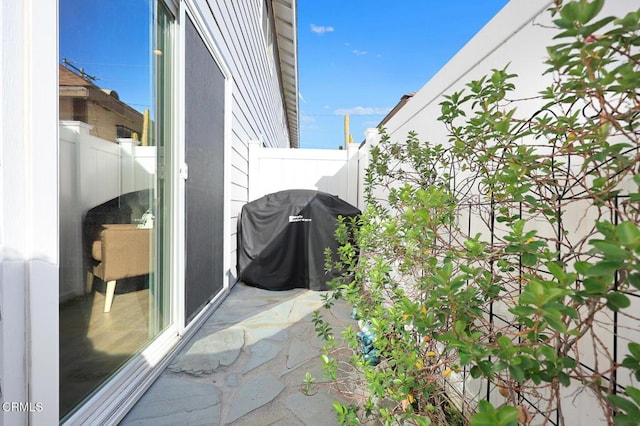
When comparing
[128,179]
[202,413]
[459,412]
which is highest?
A: [128,179]

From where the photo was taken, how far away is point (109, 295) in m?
1.48

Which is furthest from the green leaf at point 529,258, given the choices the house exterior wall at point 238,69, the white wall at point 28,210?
the house exterior wall at point 238,69

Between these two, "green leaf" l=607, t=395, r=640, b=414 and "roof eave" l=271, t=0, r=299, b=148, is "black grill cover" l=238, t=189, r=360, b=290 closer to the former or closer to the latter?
"green leaf" l=607, t=395, r=640, b=414

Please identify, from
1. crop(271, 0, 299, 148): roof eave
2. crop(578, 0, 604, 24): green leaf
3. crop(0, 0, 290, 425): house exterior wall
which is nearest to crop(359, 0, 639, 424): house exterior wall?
crop(578, 0, 604, 24): green leaf

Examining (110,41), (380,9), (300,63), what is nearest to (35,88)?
(110,41)

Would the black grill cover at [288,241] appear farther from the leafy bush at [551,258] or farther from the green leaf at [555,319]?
the green leaf at [555,319]

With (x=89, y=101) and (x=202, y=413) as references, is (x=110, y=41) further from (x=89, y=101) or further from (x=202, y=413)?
(x=202, y=413)

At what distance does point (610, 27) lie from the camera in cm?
89

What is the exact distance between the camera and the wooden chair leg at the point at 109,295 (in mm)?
→ 1461

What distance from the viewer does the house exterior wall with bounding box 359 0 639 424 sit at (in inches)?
36.9

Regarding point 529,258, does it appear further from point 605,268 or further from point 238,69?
Answer: point 238,69

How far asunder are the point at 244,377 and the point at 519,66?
211 cm

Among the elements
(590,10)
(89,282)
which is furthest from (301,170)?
(590,10)

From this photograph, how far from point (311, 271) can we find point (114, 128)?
2.73 meters
